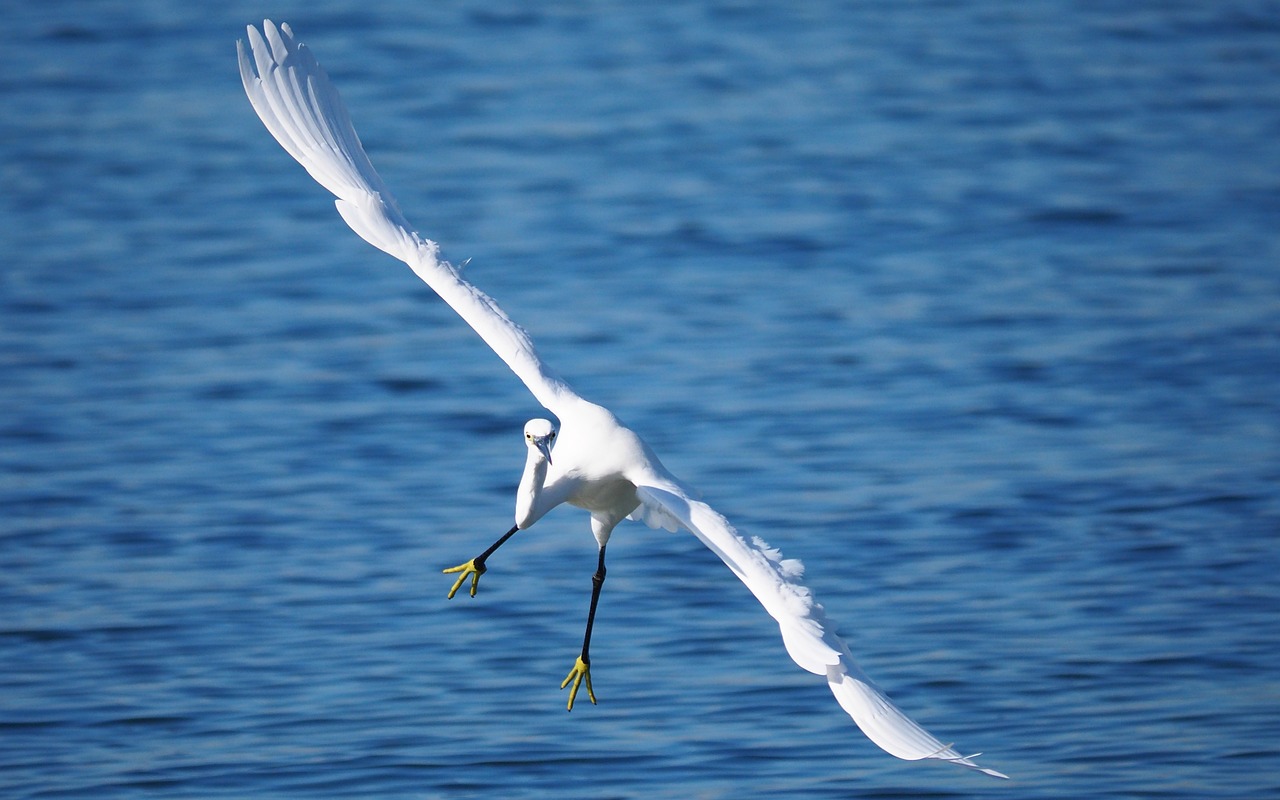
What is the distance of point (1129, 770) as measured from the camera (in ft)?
33.6

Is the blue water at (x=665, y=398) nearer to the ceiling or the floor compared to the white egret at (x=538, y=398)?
nearer to the floor

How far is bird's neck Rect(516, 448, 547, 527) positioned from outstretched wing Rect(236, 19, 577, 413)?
57 centimetres

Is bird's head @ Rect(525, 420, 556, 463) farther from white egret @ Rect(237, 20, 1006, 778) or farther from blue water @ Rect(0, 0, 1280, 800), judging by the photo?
blue water @ Rect(0, 0, 1280, 800)

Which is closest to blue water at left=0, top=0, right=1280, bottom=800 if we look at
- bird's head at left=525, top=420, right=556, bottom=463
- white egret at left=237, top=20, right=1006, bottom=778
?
white egret at left=237, top=20, right=1006, bottom=778

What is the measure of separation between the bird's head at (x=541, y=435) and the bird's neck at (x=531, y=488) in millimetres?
50

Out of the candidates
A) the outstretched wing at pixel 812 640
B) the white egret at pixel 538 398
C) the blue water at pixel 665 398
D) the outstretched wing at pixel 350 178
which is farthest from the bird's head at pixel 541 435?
the blue water at pixel 665 398

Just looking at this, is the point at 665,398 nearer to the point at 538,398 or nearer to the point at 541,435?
the point at 538,398

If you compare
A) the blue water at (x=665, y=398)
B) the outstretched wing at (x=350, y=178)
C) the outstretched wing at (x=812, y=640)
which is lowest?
the blue water at (x=665, y=398)

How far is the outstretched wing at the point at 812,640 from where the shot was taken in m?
7.26

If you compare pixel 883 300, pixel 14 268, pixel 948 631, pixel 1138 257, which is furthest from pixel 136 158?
pixel 948 631

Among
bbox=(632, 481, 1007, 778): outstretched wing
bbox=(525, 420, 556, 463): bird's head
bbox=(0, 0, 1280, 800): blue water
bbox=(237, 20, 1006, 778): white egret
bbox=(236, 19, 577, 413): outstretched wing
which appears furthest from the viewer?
bbox=(0, 0, 1280, 800): blue water

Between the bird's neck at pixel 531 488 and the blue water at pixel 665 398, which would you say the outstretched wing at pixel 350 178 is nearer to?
the bird's neck at pixel 531 488

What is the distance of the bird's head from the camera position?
29.0 feet

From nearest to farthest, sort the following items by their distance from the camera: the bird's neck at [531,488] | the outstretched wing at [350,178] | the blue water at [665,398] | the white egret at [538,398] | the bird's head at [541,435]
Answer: the white egret at [538,398], the bird's head at [541,435], the bird's neck at [531,488], the outstretched wing at [350,178], the blue water at [665,398]
